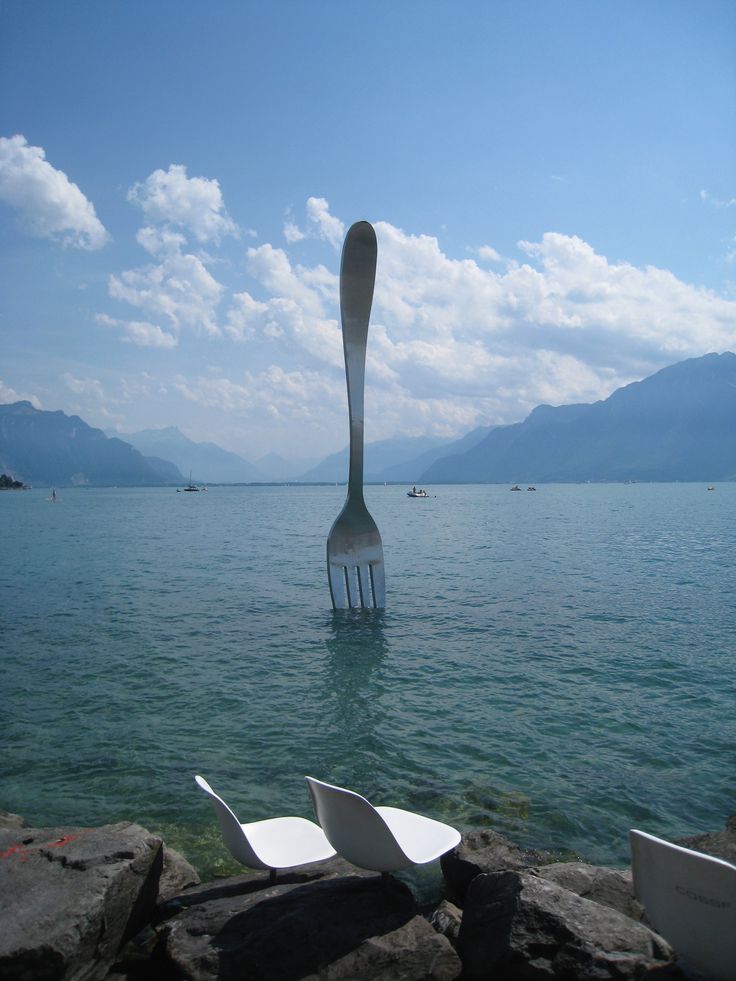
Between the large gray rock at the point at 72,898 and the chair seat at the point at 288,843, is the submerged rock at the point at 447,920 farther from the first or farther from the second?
the large gray rock at the point at 72,898

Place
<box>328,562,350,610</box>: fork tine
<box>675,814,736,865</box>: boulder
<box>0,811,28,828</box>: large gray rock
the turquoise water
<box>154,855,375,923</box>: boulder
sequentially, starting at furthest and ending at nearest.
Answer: <box>328,562,350,610</box>: fork tine
the turquoise water
<box>0,811,28,828</box>: large gray rock
<box>675,814,736,865</box>: boulder
<box>154,855,375,923</box>: boulder

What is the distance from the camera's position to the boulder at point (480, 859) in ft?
22.4

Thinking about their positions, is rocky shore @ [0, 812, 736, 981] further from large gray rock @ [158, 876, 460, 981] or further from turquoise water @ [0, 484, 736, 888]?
turquoise water @ [0, 484, 736, 888]

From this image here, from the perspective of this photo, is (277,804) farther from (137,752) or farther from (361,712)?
(361,712)

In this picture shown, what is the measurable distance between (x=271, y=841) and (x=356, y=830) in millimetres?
1224

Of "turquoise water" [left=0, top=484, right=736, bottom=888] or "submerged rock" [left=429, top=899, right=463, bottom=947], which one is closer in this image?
"submerged rock" [left=429, top=899, right=463, bottom=947]

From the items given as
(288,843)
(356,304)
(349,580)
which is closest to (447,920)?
(288,843)

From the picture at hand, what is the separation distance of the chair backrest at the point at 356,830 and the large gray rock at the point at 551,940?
74 centimetres

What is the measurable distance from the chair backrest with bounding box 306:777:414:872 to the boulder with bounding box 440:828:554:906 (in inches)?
59.0

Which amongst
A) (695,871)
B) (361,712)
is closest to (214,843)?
(361,712)

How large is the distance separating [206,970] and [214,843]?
10.9 feet

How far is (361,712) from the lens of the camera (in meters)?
12.5

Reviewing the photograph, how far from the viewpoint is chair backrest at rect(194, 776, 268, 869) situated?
561 cm

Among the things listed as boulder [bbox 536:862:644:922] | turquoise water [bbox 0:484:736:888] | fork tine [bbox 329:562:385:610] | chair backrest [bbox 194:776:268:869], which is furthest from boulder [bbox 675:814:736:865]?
fork tine [bbox 329:562:385:610]
